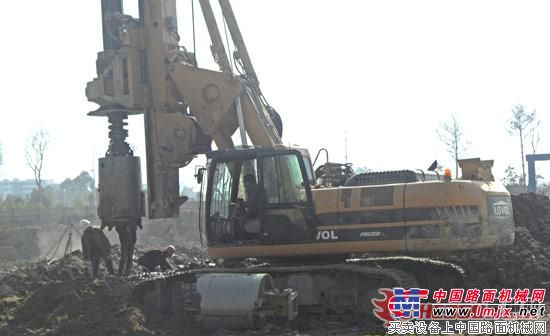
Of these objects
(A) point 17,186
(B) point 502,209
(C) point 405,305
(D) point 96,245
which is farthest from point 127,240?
(A) point 17,186

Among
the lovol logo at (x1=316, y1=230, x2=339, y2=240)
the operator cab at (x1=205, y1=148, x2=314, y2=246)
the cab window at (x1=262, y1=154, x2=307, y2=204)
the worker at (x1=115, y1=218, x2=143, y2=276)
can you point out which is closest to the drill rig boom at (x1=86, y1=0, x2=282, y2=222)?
the worker at (x1=115, y1=218, x2=143, y2=276)

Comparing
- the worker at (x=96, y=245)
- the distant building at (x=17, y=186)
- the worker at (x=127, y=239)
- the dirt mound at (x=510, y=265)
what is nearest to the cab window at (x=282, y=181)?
the dirt mound at (x=510, y=265)

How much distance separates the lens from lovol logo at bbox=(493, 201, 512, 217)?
1170cm

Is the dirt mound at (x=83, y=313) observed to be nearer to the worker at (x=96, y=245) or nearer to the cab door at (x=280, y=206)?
the worker at (x=96, y=245)

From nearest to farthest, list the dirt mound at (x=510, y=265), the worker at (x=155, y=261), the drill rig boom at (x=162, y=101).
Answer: the drill rig boom at (x=162, y=101) < the dirt mound at (x=510, y=265) < the worker at (x=155, y=261)

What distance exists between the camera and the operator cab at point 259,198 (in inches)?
463

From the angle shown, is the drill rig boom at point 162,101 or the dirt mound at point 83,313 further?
the drill rig boom at point 162,101

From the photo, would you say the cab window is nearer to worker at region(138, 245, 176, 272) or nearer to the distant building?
worker at region(138, 245, 176, 272)

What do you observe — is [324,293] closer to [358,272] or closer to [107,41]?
[358,272]

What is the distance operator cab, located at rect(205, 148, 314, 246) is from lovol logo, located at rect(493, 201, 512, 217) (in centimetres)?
269

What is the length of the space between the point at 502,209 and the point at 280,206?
334cm

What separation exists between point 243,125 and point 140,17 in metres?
2.67

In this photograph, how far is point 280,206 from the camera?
11.8 metres

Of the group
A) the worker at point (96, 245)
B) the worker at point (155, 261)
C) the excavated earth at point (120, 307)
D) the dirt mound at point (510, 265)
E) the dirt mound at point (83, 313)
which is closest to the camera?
the dirt mound at point (83, 313)
